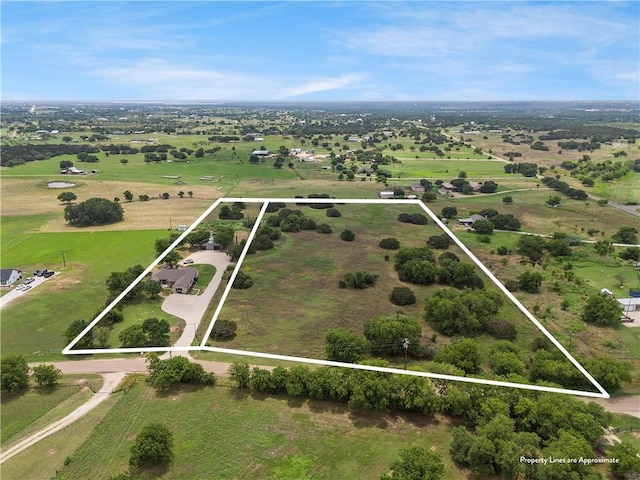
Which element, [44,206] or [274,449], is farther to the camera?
[44,206]

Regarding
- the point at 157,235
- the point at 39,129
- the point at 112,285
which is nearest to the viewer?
the point at 112,285

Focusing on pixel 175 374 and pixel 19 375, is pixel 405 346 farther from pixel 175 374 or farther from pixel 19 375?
pixel 19 375

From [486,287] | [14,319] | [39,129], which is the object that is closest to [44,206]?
[14,319]

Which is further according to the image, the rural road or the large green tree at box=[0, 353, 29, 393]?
the large green tree at box=[0, 353, 29, 393]

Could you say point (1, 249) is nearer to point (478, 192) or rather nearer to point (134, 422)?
point (134, 422)

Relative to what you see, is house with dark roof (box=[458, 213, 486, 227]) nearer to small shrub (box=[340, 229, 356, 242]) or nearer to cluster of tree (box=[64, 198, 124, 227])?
small shrub (box=[340, 229, 356, 242])

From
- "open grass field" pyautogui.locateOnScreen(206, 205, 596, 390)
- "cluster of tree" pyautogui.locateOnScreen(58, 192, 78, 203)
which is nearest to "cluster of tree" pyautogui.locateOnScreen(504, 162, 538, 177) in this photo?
"open grass field" pyautogui.locateOnScreen(206, 205, 596, 390)
